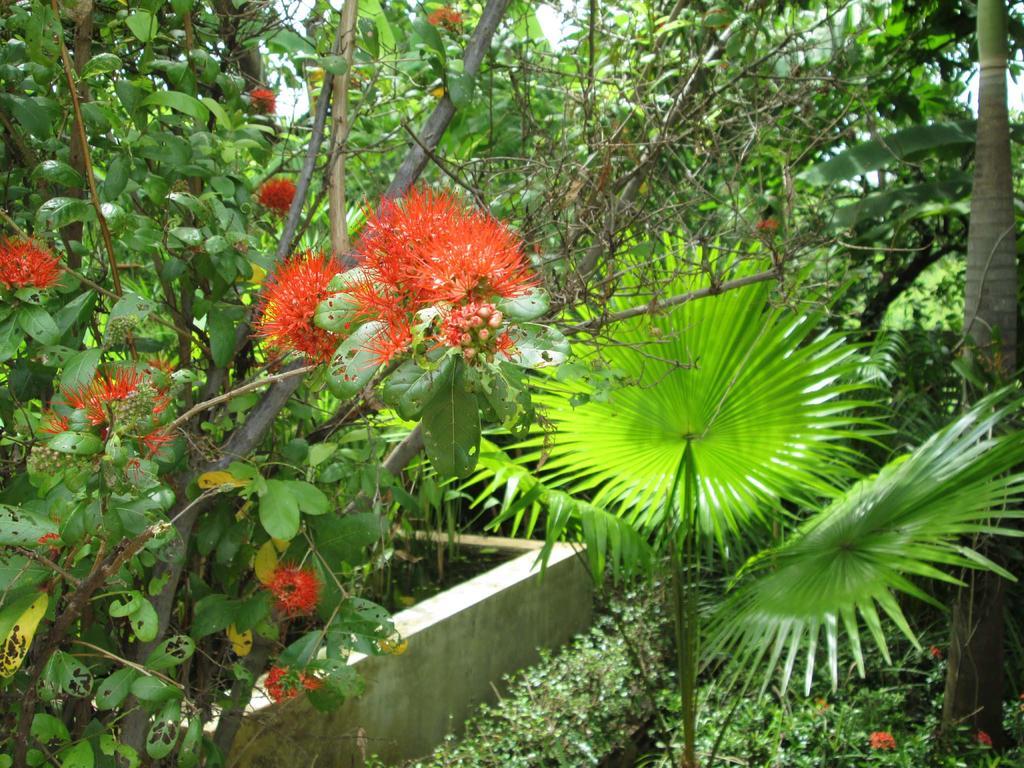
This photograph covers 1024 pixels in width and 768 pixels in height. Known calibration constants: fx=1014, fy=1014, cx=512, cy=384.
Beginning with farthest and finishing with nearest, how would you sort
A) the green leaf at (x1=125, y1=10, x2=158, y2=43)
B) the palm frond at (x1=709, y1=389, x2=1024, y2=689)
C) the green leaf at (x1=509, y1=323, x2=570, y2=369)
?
the palm frond at (x1=709, y1=389, x2=1024, y2=689) → the green leaf at (x1=125, y1=10, x2=158, y2=43) → the green leaf at (x1=509, y1=323, x2=570, y2=369)

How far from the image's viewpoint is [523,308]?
96 centimetres

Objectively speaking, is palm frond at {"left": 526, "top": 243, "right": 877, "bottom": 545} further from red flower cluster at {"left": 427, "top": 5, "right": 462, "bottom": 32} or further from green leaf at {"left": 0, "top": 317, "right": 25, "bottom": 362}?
green leaf at {"left": 0, "top": 317, "right": 25, "bottom": 362}

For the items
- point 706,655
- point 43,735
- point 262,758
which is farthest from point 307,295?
point 706,655

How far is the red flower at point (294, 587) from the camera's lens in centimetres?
167

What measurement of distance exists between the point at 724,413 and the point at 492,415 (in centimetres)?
151

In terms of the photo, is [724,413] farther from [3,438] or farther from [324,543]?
[3,438]

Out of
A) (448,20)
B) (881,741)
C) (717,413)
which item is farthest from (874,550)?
(448,20)

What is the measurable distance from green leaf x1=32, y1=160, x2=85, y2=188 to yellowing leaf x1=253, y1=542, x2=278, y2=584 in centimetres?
65

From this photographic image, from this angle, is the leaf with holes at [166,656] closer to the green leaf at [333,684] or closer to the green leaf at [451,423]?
the green leaf at [333,684]

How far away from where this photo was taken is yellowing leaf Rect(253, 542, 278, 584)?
5.50 feet

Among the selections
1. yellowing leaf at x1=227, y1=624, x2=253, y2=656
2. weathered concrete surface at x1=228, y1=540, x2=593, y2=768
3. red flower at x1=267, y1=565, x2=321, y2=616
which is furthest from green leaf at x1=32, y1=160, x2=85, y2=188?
weathered concrete surface at x1=228, y1=540, x2=593, y2=768

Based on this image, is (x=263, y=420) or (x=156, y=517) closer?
(x=156, y=517)

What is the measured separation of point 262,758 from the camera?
229 centimetres

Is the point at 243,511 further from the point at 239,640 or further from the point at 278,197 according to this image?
the point at 278,197
